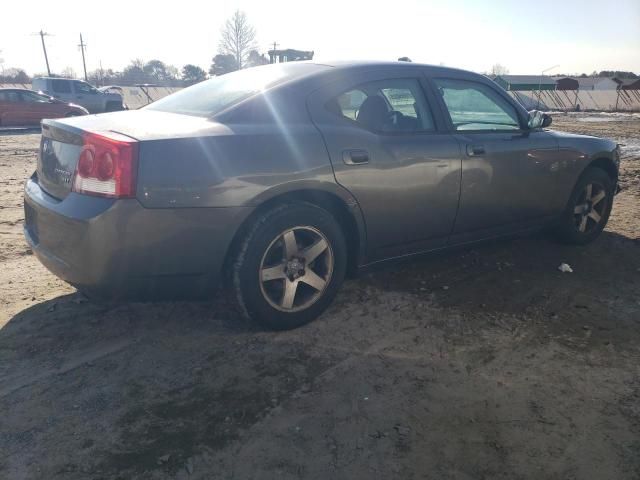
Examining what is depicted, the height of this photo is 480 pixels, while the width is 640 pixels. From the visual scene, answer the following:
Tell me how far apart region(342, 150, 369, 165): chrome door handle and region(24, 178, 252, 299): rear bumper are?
70 cm

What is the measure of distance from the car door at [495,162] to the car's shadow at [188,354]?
0.45 m

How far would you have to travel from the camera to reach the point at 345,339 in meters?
2.93

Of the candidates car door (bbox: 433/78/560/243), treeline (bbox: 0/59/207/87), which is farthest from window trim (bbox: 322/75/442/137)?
treeline (bbox: 0/59/207/87)

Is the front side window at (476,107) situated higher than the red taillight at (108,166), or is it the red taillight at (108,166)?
the front side window at (476,107)

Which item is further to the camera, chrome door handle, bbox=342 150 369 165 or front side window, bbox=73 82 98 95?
front side window, bbox=73 82 98 95

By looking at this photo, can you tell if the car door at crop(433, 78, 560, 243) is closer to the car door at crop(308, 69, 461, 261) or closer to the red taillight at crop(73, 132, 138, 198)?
the car door at crop(308, 69, 461, 261)

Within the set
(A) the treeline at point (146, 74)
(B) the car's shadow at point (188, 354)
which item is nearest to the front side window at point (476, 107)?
(B) the car's shadow at point (188, 354)

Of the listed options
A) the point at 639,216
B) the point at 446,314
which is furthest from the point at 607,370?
the point at 639,216

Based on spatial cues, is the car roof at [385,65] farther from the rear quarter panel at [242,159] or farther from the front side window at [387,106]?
the rear quarter panel at [242,159]

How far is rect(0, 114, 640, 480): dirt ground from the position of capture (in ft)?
6.45

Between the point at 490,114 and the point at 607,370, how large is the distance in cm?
208

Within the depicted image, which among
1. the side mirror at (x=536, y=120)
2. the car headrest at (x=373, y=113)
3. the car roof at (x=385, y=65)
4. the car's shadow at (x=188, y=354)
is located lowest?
the car's shadow at (x=188, y=354)

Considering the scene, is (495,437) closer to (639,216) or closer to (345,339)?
(345,339)

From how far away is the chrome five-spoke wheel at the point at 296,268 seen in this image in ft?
9.27
